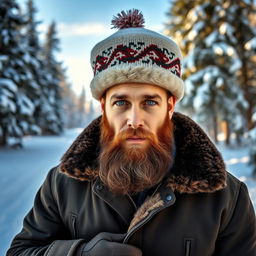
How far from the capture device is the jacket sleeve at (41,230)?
5.45ft

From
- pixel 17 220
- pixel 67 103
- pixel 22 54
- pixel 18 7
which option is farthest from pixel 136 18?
pixel 67 103

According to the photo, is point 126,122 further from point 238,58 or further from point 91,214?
point 238,58

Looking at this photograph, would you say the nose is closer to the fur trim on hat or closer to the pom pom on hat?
the fur trim on hat

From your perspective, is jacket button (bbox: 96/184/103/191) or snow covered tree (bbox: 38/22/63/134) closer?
jacket button (bbox: 96/184/103/191)

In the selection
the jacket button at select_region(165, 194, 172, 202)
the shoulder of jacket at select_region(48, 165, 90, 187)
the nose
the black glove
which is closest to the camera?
the black glove

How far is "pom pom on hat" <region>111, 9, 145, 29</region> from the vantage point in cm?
193

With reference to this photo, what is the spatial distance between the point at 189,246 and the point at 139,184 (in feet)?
1.63

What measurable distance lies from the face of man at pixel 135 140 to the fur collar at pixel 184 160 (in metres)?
0.11

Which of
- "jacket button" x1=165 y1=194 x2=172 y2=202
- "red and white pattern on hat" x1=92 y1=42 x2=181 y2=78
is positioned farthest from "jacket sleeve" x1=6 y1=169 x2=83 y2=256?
"red and white pattern on hat" x1=92 y1=42 x2=181 y2=78

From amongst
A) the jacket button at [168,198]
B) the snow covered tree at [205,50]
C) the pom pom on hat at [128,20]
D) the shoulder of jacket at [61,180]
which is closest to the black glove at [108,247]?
the jacket button at [168,198]

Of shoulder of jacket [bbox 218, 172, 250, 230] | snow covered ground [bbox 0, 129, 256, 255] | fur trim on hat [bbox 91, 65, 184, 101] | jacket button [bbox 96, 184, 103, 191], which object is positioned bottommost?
snow covered ground [bbox 0, 129, 256, 255]

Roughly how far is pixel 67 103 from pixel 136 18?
187ft

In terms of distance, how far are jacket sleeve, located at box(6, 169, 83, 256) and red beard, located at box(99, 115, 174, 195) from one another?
0.44 metres

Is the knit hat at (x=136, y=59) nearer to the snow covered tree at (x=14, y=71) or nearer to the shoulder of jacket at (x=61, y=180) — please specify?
the shoulder of jacket at (x=61, y=180)
